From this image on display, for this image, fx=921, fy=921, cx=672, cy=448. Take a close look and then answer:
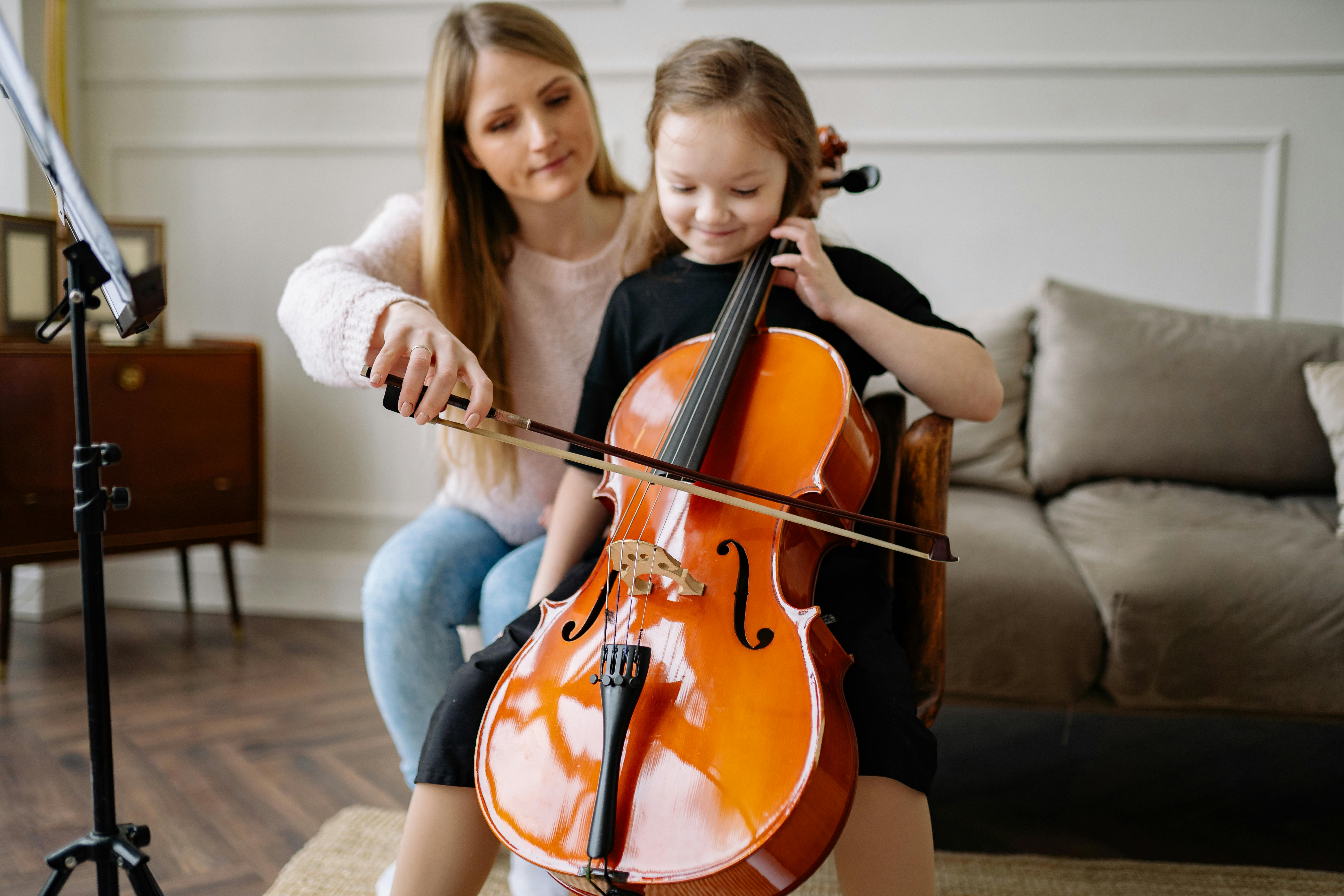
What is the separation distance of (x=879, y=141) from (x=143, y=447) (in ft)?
5.87

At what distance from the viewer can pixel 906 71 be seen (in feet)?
6.86

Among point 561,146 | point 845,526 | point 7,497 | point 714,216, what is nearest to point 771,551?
point 845,526

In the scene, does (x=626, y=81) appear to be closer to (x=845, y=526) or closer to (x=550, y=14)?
(x=550, y=14)

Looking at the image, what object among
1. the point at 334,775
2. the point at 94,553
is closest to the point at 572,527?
the point at 94,553

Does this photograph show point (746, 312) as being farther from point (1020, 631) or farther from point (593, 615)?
point (1020, 631)

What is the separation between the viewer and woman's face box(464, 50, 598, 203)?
3.87 ft

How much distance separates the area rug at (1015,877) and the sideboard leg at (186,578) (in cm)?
126

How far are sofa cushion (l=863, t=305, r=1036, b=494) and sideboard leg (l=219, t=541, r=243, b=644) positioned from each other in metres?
1.62

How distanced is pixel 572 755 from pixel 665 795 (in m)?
0.08

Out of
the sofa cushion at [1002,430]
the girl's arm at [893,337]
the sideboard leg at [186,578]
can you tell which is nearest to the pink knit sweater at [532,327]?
the girl's arm at [893,337]

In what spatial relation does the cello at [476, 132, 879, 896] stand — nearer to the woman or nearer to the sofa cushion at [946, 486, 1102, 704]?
the woman

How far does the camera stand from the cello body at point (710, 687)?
0.61 meters

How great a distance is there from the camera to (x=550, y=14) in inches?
87.3

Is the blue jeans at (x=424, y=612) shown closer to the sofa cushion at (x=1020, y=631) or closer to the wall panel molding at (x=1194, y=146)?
the sofa cushion at (x=1020, y=631)
